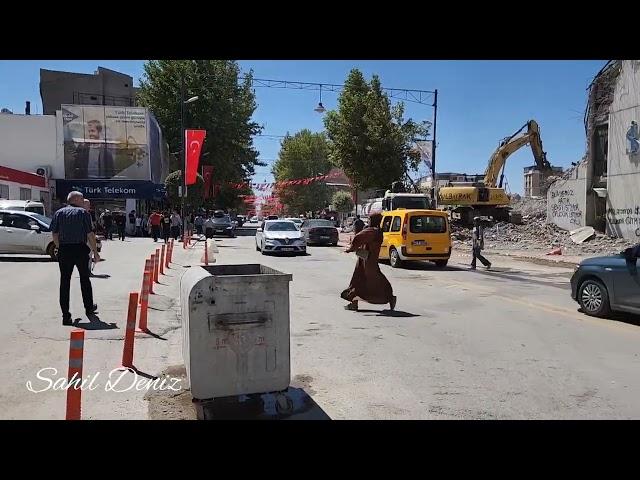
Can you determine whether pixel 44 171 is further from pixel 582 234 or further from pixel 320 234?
pixel 582 234

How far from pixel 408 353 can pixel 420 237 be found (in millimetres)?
10749

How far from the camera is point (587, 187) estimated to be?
2603 centimetres

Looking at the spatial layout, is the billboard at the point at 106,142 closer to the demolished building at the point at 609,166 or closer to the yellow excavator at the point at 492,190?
the yellow excavator at the point at 492,190

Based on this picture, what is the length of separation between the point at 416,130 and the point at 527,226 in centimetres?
1466

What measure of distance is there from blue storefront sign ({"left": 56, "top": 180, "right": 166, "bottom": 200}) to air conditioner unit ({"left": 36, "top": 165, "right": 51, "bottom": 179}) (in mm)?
714

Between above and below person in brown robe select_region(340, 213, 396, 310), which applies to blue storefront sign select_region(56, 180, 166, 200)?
above

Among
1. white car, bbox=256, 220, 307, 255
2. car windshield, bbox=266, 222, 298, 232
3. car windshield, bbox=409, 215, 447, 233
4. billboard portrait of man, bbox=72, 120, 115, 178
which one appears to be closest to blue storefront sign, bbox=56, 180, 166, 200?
billboard portrait of man, bbox=72, 120, 115, 178

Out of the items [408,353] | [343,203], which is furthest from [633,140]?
[343,203]

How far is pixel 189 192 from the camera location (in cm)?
4253

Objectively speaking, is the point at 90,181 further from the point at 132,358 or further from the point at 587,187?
the point at 132,358

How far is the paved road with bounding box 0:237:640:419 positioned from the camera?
505cm

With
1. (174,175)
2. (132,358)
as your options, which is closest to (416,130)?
(174,175)

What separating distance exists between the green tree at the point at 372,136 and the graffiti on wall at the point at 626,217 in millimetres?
18972

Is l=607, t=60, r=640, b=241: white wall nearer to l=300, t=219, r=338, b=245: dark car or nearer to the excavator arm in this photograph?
the excavator arm
